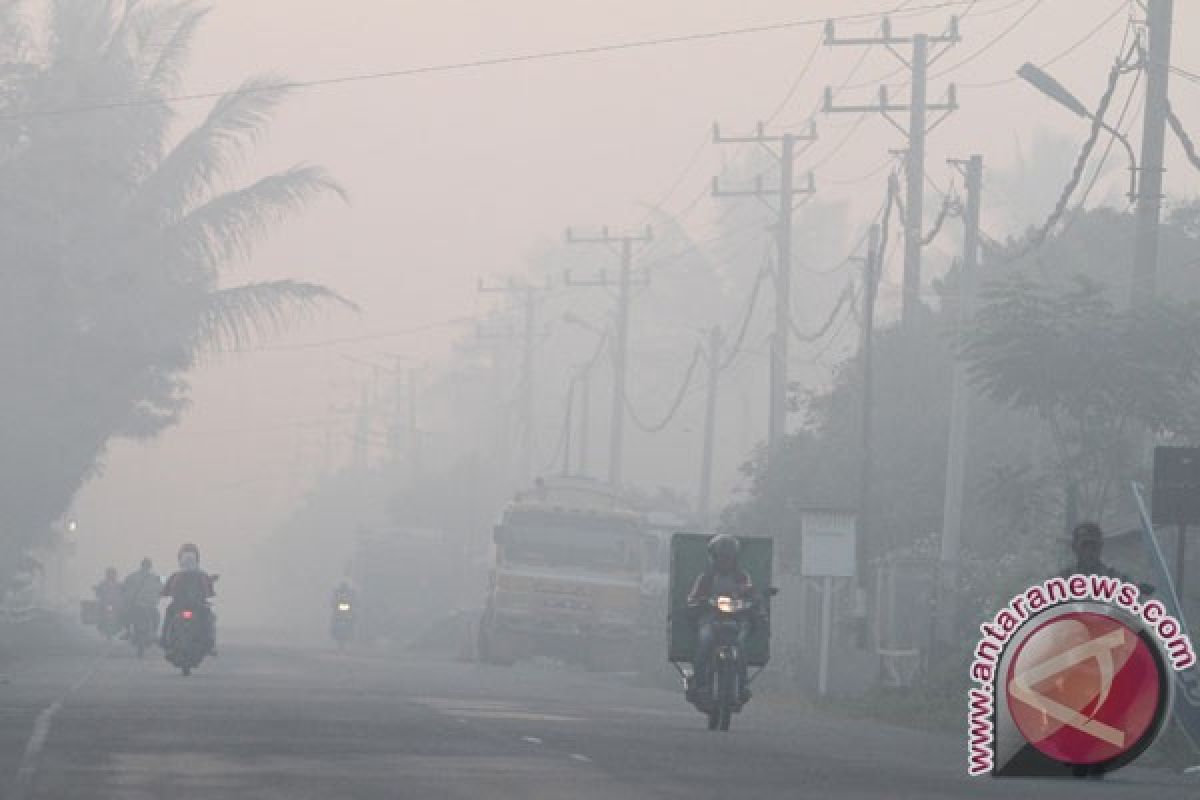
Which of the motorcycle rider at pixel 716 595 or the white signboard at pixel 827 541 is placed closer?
the motorcycle rider at pixel 716 595

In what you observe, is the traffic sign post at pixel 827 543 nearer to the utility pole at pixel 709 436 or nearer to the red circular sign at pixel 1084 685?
the red circular sign at pixel 1084 685

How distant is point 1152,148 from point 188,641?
14.7m

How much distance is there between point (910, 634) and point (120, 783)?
26323mm

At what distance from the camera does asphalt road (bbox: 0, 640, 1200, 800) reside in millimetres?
16484

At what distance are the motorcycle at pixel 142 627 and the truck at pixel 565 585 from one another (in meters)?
6.31

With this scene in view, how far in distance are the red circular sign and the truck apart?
36931 millimetres

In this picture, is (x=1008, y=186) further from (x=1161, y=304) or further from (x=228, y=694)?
(x=228, y=694)

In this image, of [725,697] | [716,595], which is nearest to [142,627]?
[716,595]

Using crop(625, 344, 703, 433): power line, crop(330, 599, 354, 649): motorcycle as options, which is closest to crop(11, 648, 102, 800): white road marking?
crop(330, 599, 354, 649): motorcycle

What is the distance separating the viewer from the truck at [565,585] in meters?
50.6

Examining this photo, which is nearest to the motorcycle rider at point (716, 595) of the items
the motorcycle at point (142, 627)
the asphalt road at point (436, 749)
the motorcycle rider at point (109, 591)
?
the asphalt road at point (436, 749)

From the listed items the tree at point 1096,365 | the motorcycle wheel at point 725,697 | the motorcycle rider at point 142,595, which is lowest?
the motorcycle wheel at point 725,697

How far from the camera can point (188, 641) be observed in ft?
124

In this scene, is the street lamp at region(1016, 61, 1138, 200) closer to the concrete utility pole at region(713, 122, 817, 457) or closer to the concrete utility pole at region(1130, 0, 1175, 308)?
the concrete utility pole at region(1130, 0, 1175, 308)
